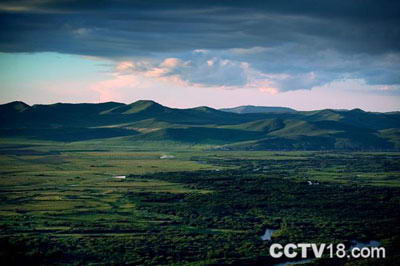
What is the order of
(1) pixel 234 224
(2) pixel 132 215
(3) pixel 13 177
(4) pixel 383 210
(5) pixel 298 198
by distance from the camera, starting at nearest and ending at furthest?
1. (1) pixel 234 224
2. (2) pixel 132 215
3. (4) pixel 383 210
4. (5) pixel 298 198
5. (3) pixel 13 177

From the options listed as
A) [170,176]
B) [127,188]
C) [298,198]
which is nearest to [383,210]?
[298,198]

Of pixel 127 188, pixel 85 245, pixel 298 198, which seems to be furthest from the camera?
pixel 127 188

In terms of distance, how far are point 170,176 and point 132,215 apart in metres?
75.6

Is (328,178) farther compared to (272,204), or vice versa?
(328,178)

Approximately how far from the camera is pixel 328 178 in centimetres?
19725

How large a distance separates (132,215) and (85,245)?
28695mm

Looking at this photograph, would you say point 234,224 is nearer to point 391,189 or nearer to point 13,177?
point 391,189

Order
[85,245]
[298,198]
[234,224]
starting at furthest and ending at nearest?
[298,198], [234,224], [85,245]

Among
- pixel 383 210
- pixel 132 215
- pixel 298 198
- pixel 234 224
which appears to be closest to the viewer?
pixel 234 224

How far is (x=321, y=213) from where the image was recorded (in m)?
129

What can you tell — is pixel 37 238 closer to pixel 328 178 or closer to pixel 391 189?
pixel 391 189

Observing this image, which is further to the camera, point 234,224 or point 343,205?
point 343,205

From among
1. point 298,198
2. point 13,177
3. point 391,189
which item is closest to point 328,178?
point 391,189

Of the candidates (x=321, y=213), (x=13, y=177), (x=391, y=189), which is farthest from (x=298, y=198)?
(x=13, y=177)
